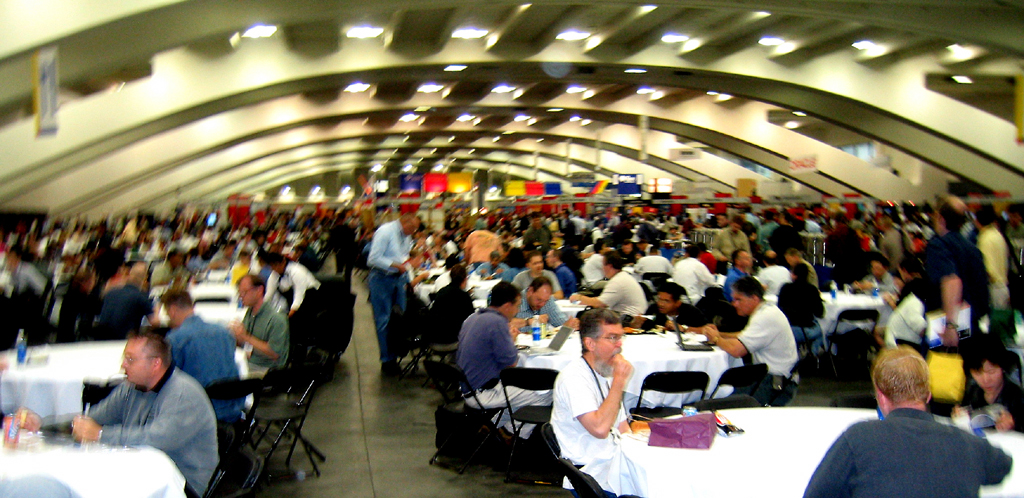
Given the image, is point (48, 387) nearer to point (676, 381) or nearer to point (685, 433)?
point (676, 381)

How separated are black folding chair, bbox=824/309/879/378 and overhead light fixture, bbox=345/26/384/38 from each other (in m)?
9.04

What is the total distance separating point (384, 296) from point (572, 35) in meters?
8.27

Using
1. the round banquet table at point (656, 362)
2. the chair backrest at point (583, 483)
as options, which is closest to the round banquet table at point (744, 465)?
the chair backrest at point (583, 483)

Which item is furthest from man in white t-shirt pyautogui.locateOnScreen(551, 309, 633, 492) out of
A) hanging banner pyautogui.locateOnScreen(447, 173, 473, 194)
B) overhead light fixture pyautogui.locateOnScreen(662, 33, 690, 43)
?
hanging banner pyautogui.locateOnScreen(447, 173, 473, 194)

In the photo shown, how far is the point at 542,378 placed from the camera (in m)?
4.80

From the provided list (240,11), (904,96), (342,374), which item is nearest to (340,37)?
(240,11)

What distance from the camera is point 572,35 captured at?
15281 millimetres

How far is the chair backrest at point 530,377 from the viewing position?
4781 mm

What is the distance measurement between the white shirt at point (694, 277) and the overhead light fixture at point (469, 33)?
6983 millimetres

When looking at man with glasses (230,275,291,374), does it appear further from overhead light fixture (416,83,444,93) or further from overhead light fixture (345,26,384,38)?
overhead light fixture (416,83,444,93)

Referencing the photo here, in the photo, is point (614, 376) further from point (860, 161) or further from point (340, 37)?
point (860, 161)

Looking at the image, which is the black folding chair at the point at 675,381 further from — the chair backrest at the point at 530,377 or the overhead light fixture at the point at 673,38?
the overhead light fixture at the point at 673,38

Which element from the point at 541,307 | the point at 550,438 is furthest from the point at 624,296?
the point at 550,438

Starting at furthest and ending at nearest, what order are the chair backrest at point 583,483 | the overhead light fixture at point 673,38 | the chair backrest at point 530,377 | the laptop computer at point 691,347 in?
the overhead light fixture at point 673,38, the laptop computer at point 691,347, the chair backrest at point 530,377, the chair backrest at point 583,483
